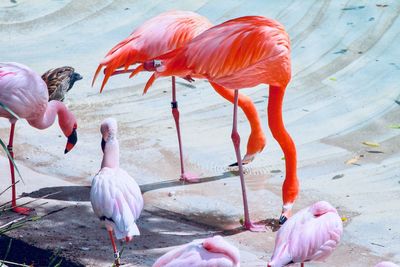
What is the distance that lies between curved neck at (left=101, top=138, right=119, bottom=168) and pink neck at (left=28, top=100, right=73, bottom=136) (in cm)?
91

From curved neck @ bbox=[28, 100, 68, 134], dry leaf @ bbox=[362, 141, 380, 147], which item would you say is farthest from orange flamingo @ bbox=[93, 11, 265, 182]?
dry leaf @ bbox=[362, 141, 380, 147]

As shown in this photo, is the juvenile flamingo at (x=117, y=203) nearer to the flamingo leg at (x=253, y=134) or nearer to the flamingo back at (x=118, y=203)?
the flamingo back at (x=118, y=203)

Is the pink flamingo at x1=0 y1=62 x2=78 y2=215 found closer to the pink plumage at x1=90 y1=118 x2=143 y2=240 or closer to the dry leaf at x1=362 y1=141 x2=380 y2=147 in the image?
the pink plumage at x1=90 y1=118 x2=143 y2=240

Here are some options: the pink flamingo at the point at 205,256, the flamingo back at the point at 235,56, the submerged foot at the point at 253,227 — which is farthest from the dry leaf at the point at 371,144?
the pink flamingo at the point at 205,256

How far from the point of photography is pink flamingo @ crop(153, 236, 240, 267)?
4414mm

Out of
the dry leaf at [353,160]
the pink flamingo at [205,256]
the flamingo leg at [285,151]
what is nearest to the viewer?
the pink flamingo at [205,256]

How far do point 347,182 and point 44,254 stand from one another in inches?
87.7

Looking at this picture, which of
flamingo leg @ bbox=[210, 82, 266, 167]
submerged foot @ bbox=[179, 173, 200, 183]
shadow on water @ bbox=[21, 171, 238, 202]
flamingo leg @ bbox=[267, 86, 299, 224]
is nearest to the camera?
flamingo leg @ bbox=[267, 86, 299, 224]

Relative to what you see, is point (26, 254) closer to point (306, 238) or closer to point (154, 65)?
point (154, 65)

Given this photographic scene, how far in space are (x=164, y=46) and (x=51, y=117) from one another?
872 mm

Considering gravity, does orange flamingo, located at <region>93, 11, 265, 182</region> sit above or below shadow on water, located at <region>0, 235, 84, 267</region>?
above

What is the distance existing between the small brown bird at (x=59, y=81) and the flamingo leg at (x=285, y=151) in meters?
1.99

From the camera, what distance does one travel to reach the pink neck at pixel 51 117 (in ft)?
20.8

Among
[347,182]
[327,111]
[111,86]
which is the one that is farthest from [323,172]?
[111,86]
